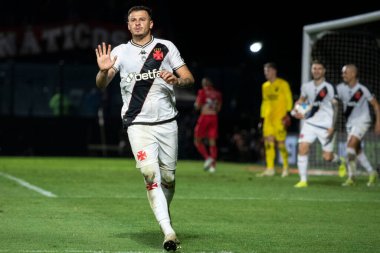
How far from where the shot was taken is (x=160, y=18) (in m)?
35.2

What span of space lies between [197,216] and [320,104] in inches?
259

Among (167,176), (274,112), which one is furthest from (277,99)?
(167,176)

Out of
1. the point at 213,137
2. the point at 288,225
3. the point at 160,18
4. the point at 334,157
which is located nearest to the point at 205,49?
the point at 160,18

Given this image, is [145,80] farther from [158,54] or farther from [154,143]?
[154,143]

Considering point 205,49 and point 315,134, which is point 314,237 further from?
point 205,49

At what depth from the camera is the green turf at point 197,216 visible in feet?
30.6

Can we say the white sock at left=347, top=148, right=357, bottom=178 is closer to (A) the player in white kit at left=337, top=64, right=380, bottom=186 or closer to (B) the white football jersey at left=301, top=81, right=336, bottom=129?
(A) the player in white kit at left=337, top=64, right=380, bottom=186

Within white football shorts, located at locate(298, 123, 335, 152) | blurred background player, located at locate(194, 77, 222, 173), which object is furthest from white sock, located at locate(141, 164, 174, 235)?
blurred background player, located at locate(194, 77, 222, 173)

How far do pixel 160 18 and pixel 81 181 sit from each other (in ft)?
58.8

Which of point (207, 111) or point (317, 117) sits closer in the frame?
point (317, 117)

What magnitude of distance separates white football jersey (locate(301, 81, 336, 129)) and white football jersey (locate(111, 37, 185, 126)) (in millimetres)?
8558

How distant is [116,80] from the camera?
103 ft

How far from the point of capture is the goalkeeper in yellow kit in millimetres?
21031

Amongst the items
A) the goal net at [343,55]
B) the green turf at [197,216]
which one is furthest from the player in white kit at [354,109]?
the goal net at [343,55]
